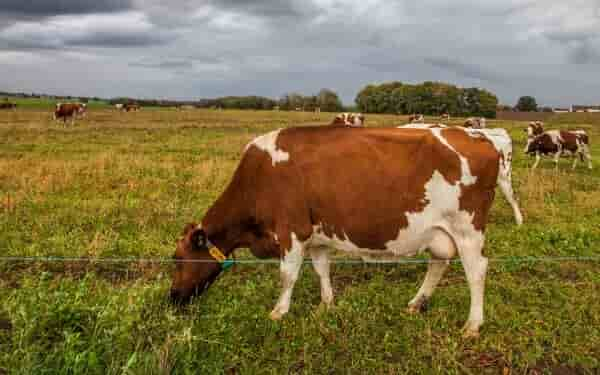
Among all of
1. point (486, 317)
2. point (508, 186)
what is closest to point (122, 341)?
point (486, 317)

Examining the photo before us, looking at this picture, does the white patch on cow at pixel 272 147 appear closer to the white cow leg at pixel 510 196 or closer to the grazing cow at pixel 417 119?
the white cow leg at pixel 510 196

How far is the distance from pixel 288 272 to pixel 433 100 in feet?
324

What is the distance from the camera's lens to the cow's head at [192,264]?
212 inches

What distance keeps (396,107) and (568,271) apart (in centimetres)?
9525

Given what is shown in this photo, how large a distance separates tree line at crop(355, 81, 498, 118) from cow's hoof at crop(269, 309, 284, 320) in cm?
9567

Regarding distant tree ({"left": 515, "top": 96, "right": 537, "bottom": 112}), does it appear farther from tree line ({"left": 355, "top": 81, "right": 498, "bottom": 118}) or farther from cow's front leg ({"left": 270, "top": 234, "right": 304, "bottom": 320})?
cow's front leg ({"left": 270, "top": 234, "right": 304, "bottom": 320})

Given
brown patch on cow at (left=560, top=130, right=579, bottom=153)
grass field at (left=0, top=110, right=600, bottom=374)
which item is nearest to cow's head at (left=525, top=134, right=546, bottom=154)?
brown patch on cow at (left=560, top=130, right=579, bottom=153)

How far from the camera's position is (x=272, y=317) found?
17.7 ft

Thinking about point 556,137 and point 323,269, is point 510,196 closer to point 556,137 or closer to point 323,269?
point 323,269

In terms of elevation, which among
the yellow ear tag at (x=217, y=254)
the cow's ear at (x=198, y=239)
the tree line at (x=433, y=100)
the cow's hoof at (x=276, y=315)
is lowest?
the cow's hoof at (x=276, y=315)

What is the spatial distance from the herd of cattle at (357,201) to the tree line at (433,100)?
3753 inches

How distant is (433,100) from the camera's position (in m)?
98.1

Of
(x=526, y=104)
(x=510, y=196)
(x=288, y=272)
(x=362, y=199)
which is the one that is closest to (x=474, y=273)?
(x=362, y=199)

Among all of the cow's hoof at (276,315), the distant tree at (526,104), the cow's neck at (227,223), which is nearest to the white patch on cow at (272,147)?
the cow's neck at (227,223)
